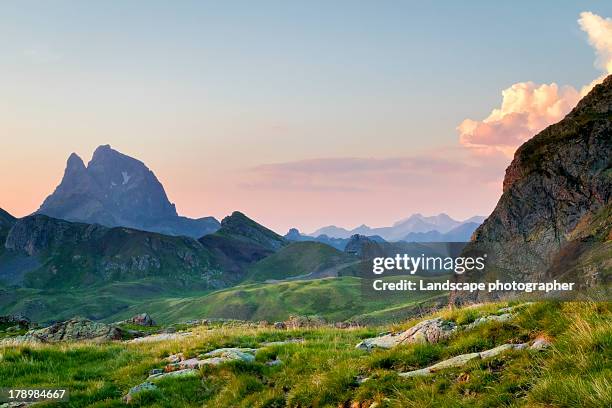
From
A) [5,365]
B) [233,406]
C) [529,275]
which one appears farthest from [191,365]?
[529,275]

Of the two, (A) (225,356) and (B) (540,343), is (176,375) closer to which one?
(A) (225,356)

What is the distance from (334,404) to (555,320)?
19.1ft

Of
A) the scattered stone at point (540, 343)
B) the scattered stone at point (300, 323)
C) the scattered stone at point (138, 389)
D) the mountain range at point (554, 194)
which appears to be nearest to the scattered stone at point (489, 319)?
the scattered stone at point (540, 343)

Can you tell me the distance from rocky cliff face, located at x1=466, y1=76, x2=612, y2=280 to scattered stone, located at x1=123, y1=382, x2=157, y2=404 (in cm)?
14084

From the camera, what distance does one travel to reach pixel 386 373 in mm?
12102

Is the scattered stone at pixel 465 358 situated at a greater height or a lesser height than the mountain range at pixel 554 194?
lesser

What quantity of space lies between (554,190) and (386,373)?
186 metres

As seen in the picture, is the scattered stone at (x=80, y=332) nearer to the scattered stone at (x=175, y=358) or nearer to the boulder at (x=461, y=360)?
the scattered stone at (x=175, y=358)

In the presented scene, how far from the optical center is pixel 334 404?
1129 cm

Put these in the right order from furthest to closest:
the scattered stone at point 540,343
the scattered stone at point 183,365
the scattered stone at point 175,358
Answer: the scattered stone at point 175,358 < the scattered stone at point 183,365 < the scattered stone at point 540,343

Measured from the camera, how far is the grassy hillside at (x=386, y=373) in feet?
29.4

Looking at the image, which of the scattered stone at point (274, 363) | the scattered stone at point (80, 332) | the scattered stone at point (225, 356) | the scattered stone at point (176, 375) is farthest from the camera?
the scattered stone at point (80, 332)

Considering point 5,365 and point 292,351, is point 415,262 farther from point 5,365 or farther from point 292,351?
point 5,365

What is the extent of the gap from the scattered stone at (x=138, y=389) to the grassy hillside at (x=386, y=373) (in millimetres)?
250
